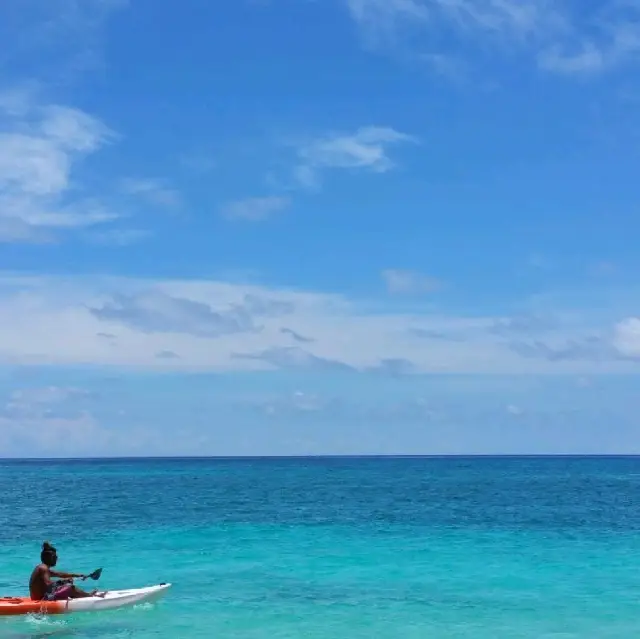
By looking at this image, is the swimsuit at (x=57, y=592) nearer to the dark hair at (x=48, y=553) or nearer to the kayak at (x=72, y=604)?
the kayak at (x=72, y=604)

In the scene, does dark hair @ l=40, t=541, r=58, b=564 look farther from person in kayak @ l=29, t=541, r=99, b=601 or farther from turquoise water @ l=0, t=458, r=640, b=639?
turquoise water @ l=0, t=458, r=640, b=639

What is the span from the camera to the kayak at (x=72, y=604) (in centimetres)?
2108

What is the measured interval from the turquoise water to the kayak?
10.7 inches

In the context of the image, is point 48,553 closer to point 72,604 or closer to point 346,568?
point 72,604

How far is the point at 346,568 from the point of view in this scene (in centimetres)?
2852

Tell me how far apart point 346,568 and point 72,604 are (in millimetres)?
9990

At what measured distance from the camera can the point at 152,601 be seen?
73.6ft

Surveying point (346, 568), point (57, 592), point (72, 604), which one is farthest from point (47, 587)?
point (346, 568)

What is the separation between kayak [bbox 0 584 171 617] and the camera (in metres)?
21.1

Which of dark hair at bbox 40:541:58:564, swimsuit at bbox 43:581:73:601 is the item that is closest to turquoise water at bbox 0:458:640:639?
swimsuit at bbox 43:581:73:601

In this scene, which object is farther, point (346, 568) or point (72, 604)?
point (346, 568)

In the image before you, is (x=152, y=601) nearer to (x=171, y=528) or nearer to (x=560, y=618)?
(x=560, y=618)

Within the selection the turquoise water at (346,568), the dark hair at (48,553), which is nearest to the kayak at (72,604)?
the turquoise water at (346,568)

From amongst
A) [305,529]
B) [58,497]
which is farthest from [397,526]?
[58,497]
